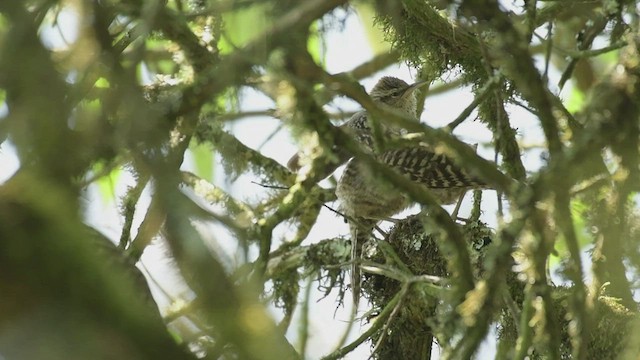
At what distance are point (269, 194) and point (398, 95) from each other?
91.5 inches

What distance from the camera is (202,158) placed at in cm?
443

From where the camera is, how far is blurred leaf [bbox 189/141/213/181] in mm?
4395

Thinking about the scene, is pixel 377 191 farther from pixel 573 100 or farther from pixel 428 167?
pixel 573 100

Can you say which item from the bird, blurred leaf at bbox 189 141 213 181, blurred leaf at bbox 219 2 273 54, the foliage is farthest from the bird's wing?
blurred leaf at bbox 219 2 273 54

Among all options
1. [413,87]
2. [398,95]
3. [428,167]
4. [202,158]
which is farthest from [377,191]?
[398,95]

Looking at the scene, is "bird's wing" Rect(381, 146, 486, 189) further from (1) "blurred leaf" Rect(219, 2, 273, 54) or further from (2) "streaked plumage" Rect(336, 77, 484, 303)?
(1) "blurred leaf" Rect(219, 2, 273, 54)

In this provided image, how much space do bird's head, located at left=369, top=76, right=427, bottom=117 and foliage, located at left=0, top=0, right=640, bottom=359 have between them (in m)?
2.00

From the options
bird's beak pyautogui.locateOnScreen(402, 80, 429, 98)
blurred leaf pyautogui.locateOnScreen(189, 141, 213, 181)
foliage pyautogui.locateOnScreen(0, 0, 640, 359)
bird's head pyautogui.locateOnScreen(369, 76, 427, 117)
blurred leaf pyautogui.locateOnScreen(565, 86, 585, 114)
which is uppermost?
bird's head pyautogui.locateOnScreen(369, 76, 427, 117)

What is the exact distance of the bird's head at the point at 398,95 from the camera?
7141mm

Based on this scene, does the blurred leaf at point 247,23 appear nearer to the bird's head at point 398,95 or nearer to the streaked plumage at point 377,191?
the streaked plumage at point 377,191

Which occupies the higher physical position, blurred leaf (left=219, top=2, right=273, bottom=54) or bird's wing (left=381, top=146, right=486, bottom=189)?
bird's wing (left=381, top=146, right=486, bottom=189)

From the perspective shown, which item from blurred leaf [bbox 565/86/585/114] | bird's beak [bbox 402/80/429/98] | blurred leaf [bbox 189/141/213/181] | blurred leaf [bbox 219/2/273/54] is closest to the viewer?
blurred leaf [bbox 219/2/273/54]

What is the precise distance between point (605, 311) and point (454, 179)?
5.08 feet

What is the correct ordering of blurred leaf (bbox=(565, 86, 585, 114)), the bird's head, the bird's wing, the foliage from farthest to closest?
the bird's head → blurred leaf (bbox=(565, 86, 585, 114)) → the bird's wing → the foliage
